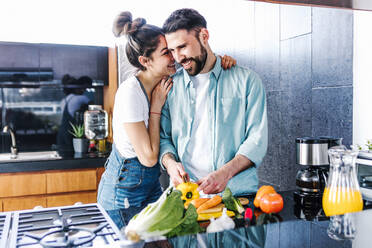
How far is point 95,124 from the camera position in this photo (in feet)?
12.2

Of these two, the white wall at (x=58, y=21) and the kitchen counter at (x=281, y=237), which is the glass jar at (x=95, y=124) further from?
the kitchen counter at (x=281, y=237)

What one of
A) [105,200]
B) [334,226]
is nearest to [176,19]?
[105,200]

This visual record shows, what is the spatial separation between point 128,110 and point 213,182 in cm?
52

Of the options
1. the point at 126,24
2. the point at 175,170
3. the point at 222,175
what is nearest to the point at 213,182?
the point at 222,175

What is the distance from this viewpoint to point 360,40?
7.06 feet

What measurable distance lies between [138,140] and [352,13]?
4.96 ft

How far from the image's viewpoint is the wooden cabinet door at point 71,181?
3.16 metres

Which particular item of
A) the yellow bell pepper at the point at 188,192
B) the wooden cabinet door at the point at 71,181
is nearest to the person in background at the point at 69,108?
the wooden cabinet door at the point at 71,181

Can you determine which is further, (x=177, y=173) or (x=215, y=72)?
(x=215, y=72)

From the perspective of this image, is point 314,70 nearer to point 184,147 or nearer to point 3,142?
point 184,147

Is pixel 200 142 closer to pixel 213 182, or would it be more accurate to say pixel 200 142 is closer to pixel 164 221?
pixel 213 182

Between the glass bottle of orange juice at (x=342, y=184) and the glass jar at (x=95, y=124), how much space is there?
9.31ft

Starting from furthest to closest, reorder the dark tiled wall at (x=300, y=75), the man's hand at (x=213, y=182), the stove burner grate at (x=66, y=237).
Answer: the dark tiled wall at (x=300, y=75)
the man's hand at (x=213, y=182)
the stove burner grate at (x=66, y=237)

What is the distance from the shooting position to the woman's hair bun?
71.3 inches
